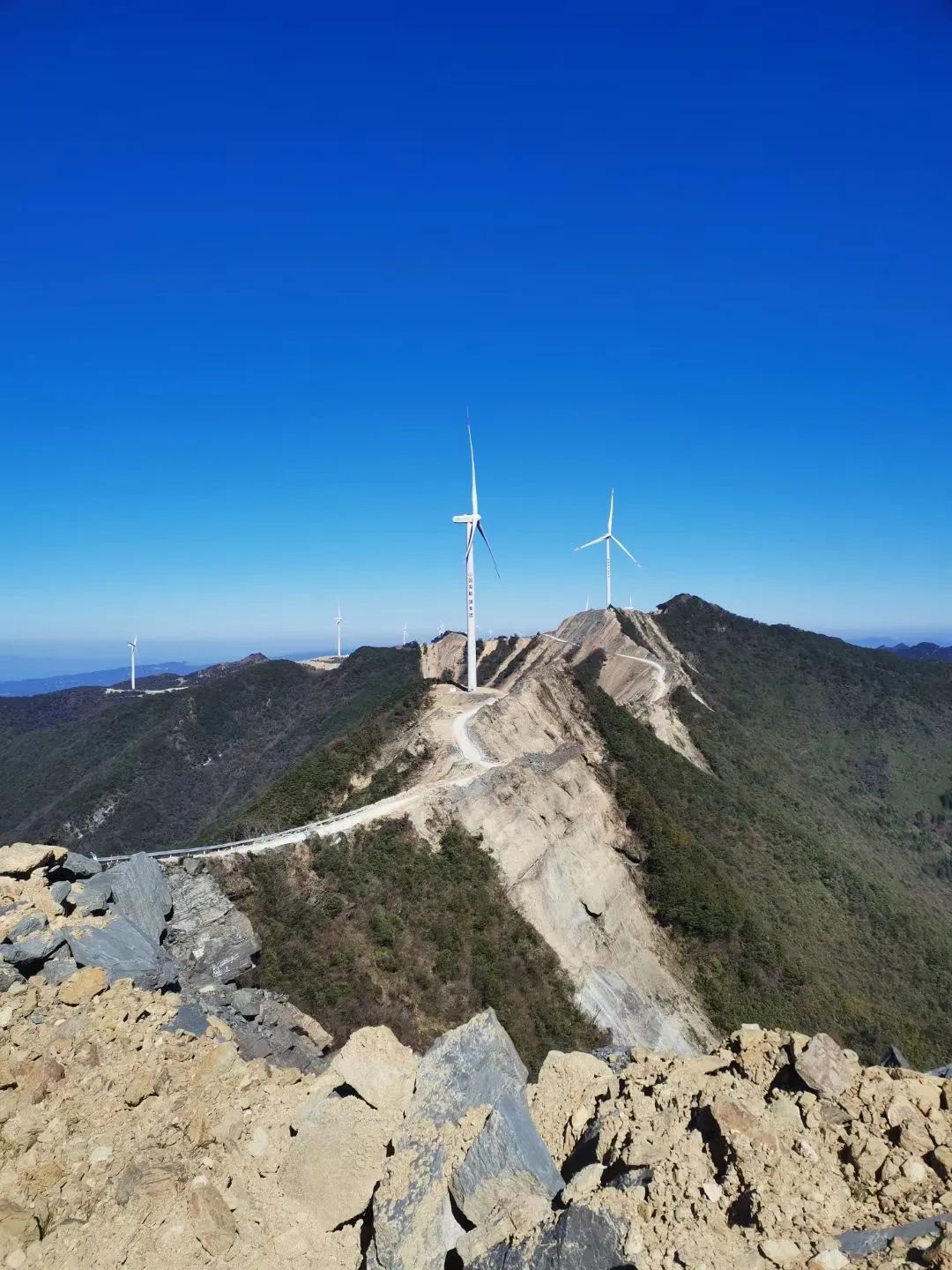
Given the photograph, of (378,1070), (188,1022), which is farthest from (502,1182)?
(188,1022)

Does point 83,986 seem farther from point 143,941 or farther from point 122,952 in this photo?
point 143,941

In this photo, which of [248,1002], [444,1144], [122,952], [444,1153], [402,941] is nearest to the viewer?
[444,1153]

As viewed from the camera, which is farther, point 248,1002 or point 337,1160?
point 248,1002

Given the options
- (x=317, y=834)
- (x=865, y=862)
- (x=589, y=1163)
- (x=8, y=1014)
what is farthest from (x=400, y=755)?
(x=865, y=862)

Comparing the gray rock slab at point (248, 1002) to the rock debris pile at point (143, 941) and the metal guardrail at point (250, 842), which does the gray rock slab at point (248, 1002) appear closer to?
the rock debris pile at point (143, 941)

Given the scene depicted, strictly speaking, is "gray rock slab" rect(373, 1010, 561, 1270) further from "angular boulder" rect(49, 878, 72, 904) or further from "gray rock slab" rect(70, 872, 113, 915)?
"angular boulder" rect(49, 878, 72, 904)

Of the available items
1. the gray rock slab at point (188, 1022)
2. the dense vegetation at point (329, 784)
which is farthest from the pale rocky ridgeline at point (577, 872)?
the gray rock slab at point (188, 1022)

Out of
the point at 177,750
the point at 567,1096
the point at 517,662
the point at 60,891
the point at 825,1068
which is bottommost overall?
the point at 177,750
